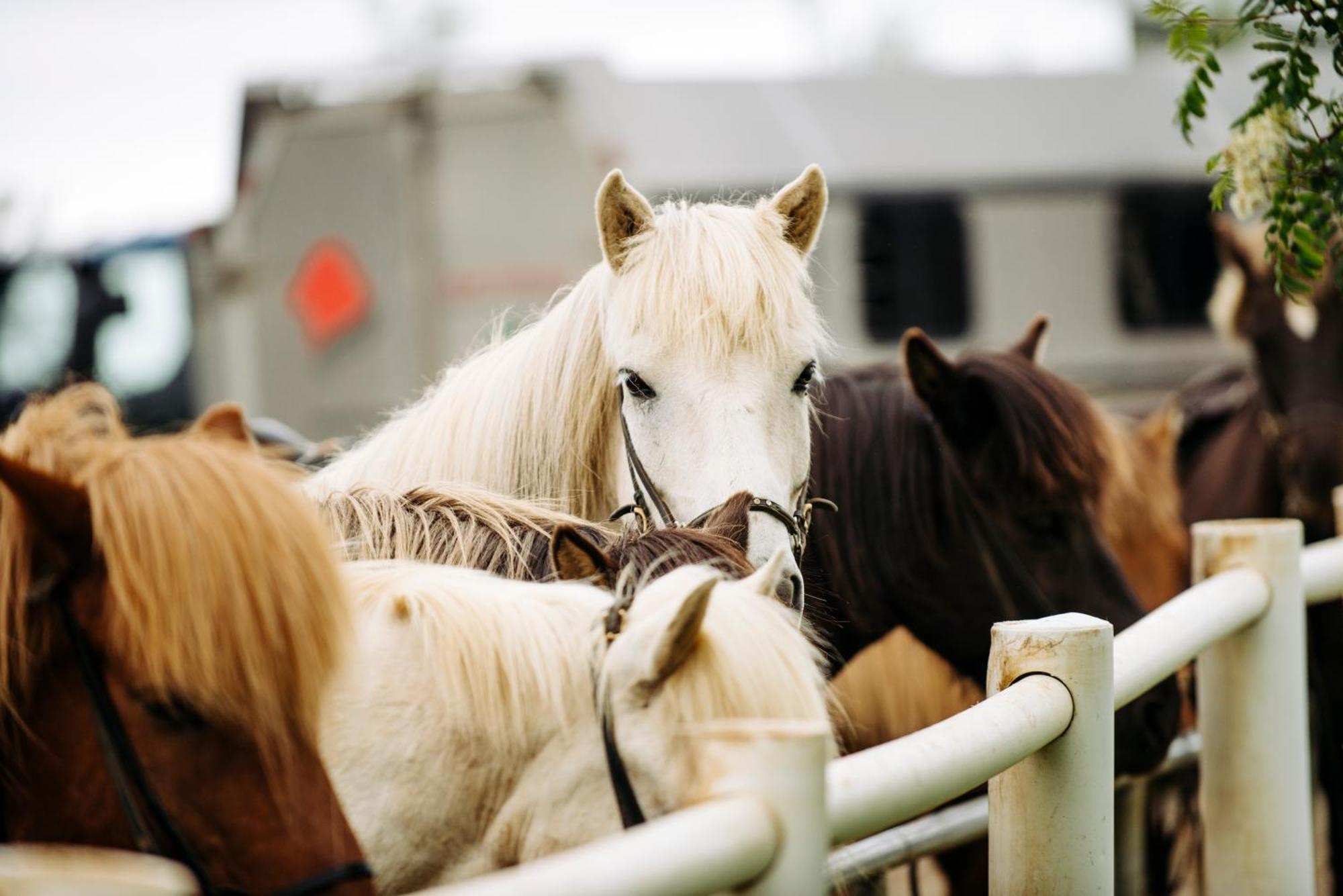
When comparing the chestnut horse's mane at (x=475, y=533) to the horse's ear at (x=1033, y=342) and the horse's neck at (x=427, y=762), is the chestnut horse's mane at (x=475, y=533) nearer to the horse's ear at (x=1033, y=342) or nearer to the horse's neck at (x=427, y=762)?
the horse's neck at (x=427, y=762)

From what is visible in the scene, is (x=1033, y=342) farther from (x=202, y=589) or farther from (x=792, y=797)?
(x=202, y=589)

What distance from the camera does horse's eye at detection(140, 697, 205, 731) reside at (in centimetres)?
141

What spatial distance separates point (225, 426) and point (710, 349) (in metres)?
1.00

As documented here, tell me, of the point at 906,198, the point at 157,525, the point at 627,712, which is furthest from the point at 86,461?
the point at 906,198

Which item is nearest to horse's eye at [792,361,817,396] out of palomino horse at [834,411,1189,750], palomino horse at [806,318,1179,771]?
palomino horse at [806,318,1179,771]

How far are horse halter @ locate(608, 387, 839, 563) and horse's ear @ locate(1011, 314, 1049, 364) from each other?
50.0 inches

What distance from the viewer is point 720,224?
2.79m

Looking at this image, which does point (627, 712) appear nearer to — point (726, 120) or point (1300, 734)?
point (1300, 734)

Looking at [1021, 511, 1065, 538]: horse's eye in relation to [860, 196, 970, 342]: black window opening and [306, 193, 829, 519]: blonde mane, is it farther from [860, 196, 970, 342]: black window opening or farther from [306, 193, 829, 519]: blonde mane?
[860, 196, 970, 342]: black window opening

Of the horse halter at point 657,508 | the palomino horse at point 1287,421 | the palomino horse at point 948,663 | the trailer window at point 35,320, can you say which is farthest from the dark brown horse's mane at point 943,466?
the trailer window at point 35,320

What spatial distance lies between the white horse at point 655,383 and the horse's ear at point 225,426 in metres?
0.24

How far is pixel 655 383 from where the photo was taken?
2664 mm

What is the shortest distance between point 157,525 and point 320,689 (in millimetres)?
270

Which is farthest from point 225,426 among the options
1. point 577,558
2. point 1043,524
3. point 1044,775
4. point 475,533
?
point 1043,524
